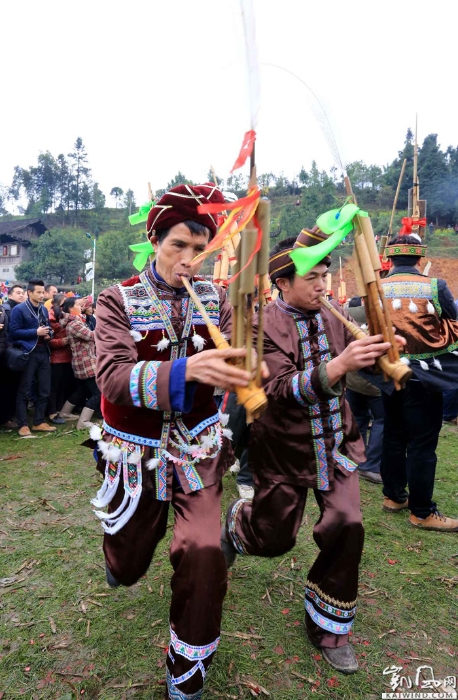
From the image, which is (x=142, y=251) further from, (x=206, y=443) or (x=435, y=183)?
(x=435, y=183)

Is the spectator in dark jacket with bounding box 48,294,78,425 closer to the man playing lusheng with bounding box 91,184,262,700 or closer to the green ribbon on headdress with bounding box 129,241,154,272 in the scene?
the green ribbon on headdress with bounding box 129,241,154,272

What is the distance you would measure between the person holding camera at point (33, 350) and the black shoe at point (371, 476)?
412 cm

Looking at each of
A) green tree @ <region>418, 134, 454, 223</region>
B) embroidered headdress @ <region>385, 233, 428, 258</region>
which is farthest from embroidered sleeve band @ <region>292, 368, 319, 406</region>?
green tree @ <region>418, 134, 454, 223</region>

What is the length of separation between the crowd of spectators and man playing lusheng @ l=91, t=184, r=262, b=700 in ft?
14.2

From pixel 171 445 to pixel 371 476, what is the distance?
3.18 metres

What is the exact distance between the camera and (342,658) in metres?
2.12

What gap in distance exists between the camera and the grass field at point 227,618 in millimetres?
2031

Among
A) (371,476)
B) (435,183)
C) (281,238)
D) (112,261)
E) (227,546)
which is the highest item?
(435,183)

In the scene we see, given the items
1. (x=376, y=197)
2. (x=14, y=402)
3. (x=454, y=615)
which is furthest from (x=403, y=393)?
(x=376, y=197)

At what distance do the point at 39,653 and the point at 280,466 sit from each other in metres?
1.47

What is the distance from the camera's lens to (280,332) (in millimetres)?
2449

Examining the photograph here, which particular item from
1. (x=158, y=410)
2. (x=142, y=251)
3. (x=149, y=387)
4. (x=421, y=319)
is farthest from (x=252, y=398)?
(x=421, y=319)

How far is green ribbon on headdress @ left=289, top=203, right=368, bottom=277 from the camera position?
65.9 inches

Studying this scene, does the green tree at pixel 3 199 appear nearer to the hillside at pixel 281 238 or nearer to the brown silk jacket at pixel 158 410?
the hillside at pixel 281 238
